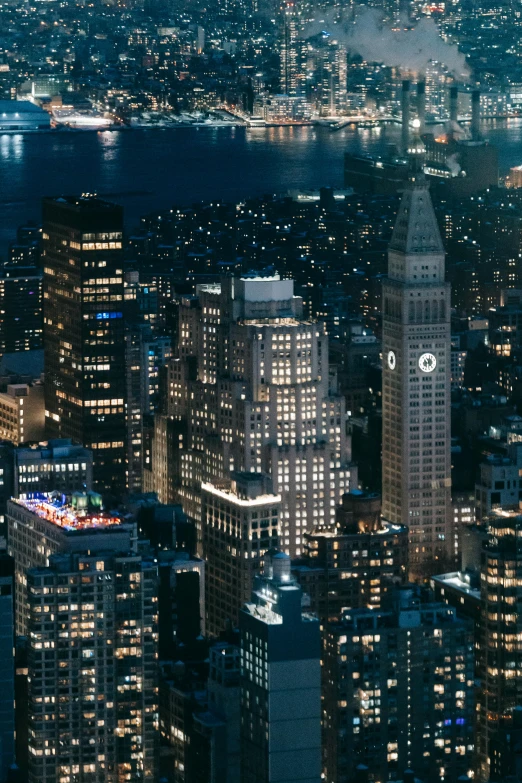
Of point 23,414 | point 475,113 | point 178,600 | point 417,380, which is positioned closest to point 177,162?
point 475,113

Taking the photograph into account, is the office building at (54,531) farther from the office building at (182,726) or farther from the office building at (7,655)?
the office building at (182,726)

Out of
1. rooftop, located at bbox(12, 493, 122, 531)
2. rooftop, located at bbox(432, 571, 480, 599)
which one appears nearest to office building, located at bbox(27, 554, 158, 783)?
rooftop, located at bbox(12, 493, 122, 531)

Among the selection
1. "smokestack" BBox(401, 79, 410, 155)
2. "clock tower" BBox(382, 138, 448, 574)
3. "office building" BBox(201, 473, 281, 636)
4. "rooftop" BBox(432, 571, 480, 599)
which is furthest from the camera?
"smokestack" BBox(401, 79, 410, 155)

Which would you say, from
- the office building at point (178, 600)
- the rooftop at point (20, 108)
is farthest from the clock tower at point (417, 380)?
the rooftop at point (20, 108)

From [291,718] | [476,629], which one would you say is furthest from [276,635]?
[476,629]

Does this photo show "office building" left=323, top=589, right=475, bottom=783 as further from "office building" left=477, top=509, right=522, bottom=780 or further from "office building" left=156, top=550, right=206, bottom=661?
"office building" left=156, top=550, right=206, bottom=661

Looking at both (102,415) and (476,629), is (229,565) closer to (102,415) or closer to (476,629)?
(476,629)

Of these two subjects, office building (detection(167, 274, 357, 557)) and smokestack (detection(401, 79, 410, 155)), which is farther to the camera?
smokestack (detection(401, 79, 410, 155))
